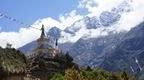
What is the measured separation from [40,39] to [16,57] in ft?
166

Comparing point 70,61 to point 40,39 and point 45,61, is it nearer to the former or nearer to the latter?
point 45,61

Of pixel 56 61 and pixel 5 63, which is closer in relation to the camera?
pixel 5 63

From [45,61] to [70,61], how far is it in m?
6.50

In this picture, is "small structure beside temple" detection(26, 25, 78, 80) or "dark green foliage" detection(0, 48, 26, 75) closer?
"dark green foliage" detection(0, 48, 26, 75)

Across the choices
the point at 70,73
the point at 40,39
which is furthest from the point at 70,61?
the point at 70,73

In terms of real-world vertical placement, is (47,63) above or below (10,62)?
above

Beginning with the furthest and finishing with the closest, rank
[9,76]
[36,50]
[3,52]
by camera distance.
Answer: [36,50] → [3,52] → [9,76]

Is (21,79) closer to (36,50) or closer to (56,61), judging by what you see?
(56,61)

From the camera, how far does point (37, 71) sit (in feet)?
378

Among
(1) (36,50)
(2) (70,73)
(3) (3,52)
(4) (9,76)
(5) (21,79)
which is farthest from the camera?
(1) (36,50)

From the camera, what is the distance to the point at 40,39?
14575cm

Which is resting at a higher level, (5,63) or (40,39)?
(40,39)

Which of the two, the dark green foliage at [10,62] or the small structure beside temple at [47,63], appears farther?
the small structure beside temple at [47,63]

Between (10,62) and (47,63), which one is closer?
(10,62)
